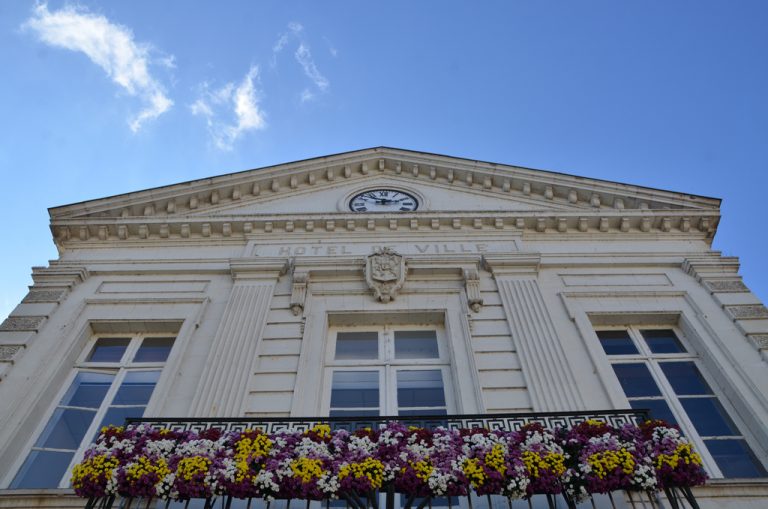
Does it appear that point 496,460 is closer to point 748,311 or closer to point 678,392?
point 678,392

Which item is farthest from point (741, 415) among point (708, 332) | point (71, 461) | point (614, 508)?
point (71, 461)

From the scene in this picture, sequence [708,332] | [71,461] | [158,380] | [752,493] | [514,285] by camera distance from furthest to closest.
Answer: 1. [514,285]
2. [708,332]
3. [158,380]
4. [71,461]
5. [752,493]

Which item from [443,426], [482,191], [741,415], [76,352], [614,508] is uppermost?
[482,191]

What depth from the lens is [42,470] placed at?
285 inches

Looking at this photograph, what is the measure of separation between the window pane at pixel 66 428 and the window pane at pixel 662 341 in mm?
8108

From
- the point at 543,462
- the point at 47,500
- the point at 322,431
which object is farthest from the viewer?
the point at 47,500

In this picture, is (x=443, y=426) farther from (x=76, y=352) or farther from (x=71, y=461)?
(x=76, y=352)

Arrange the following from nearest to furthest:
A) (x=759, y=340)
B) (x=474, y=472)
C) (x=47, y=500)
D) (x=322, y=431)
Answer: (x=474, y=472) → (x=322, y=431) → (x=47, y=500) → (x=759, y=340)

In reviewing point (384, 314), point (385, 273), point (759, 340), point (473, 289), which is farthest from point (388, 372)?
point (759, 340)

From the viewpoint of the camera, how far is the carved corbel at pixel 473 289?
895 centimetres

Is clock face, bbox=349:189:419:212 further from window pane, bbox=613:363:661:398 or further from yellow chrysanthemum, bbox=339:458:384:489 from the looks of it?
yellow chrysanthemum, bbox=339:458:384:489

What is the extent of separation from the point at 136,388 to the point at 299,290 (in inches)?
107

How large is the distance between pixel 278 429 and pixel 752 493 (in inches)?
205

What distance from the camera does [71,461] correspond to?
729 centimetres
